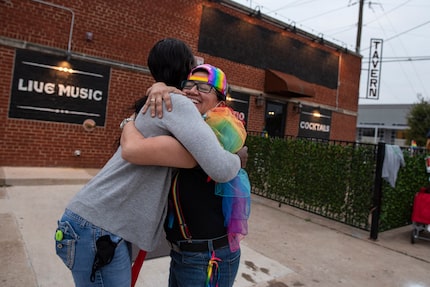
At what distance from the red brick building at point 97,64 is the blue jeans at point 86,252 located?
438 cm

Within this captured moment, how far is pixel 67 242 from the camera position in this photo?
124 cm

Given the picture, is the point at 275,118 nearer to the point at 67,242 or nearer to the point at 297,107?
the point at 297,107

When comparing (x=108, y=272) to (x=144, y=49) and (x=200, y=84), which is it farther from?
(x=144, y=49)

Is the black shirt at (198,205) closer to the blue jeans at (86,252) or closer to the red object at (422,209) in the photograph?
the blue jeans at (86,252)

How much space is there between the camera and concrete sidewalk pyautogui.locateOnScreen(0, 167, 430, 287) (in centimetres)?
298

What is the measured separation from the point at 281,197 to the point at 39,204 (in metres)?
4.41

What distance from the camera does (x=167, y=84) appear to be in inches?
55.8

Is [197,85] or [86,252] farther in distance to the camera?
[197,85]

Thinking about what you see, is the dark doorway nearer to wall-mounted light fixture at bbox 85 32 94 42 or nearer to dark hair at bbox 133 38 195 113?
wall-mounted light fixture at bbox 85 32 94 42

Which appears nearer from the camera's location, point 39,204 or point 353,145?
point 39,204

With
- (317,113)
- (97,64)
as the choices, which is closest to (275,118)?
(317,113)

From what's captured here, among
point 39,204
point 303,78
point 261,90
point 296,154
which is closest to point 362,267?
point 296,154

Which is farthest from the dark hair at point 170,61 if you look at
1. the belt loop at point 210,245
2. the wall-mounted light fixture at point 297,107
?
the wall-mounted light fixture at point 297,107

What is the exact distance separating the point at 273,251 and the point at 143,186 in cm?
316
